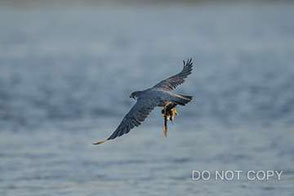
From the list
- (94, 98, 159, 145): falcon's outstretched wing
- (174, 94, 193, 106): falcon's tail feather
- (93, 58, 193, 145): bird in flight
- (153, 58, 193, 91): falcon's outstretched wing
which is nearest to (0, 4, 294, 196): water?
(153, 58, 193, 91): falcon's outstretched wing

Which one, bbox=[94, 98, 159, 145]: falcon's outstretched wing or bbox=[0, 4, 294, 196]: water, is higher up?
bbox=[0, 4, 294, 196]: water

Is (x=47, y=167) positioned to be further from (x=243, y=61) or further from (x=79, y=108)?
(x=243, y=61)

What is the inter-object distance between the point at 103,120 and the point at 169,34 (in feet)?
47.7

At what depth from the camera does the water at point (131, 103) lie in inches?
451

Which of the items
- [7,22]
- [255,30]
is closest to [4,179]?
[255,30]

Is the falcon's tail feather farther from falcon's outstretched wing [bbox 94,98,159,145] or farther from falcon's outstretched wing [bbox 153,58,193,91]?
falcon's outstretched wing [bbox 153,58,193,91]

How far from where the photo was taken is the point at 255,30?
29031 mm

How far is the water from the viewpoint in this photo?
11.5m

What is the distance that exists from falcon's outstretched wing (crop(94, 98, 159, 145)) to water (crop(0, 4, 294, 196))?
1778 mm

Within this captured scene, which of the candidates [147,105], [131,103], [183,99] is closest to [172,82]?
[147,105]

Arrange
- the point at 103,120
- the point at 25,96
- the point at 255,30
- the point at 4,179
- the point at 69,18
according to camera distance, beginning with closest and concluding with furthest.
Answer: the point at 4,179 < the point at 103,120 < the point at 25,96 < the point at 255,30 < the point at 69,18

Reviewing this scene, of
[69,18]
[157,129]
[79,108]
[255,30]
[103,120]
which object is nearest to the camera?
[157,129]

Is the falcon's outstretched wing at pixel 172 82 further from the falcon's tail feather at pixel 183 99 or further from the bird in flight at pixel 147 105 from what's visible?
the falcon's tail feather at pixel 183 99

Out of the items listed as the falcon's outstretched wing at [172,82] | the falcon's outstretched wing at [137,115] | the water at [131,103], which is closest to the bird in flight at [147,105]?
the falcon's outstretched wing at [137,115]
